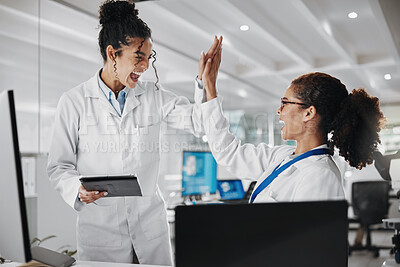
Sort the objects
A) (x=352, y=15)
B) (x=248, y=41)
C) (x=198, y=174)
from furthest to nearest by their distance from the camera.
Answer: (x=198, y=174), (x=248, y=41), (x=352, y=15)

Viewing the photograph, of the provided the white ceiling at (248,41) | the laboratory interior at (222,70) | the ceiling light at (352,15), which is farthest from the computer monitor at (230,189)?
the ceiling light at (352,15)

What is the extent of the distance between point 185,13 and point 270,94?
1092 mm

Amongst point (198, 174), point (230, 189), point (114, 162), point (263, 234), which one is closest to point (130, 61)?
point (114, 162)

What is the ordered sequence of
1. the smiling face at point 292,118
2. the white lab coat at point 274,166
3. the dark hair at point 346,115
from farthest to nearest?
the smiling face at point 292,118 < the dark hair at point 346,115 < the white lab coat at point 274,166

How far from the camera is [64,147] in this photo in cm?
224

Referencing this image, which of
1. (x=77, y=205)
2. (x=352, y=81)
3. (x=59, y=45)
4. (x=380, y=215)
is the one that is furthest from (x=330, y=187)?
(x=380, y=215)

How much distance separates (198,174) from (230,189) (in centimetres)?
50

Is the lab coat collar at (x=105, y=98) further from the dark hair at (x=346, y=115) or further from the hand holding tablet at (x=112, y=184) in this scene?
the dark hair at (x=346, y=115)

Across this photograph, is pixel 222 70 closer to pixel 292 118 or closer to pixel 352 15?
pixel 352 15

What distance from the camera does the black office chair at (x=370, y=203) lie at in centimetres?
461

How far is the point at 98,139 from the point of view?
7.59 feet

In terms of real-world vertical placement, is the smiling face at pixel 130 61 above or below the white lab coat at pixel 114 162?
above

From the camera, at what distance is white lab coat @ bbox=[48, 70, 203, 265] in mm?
2270

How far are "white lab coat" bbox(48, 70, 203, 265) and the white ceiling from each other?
193cm
